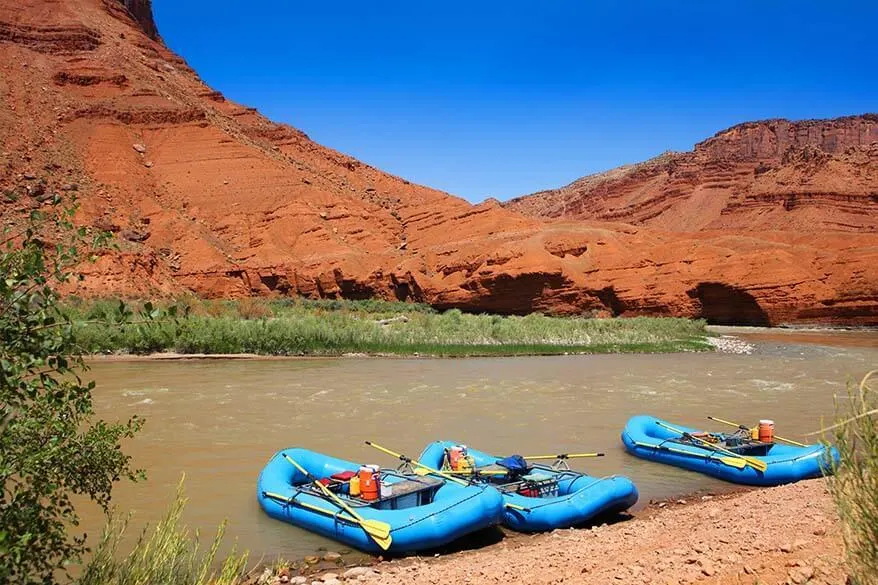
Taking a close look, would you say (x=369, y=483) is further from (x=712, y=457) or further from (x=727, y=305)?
(x=727, y=305)

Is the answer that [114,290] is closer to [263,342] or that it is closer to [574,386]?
[263,342]

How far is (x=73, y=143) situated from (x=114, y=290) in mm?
17496

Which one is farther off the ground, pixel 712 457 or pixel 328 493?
pixel 328 493

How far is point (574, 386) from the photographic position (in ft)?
54.8

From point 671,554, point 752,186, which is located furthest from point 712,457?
point 752,186

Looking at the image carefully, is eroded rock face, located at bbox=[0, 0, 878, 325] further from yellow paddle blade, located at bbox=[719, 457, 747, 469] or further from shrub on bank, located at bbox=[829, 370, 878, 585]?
shrub on bank, located at bbox=[829, 370, 878, 585]

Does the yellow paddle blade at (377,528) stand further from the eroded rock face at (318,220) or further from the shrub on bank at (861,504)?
the eroded rock face at (318,220)

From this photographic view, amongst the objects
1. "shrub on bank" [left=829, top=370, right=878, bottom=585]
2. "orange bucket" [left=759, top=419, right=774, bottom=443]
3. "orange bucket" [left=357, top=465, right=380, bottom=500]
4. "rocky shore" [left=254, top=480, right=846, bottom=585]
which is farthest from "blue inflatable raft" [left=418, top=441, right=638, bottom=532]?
"shrub on bank" [left=829, top=370, right=878, bottom=585]

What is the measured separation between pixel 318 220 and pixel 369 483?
4016 cm

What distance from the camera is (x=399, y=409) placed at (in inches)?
534

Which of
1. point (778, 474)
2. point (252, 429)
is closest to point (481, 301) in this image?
point (252, 429)

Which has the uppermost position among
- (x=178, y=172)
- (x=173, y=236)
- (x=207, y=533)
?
(x=178, y=172)

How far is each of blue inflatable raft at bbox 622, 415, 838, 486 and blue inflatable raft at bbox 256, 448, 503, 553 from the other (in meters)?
3.77

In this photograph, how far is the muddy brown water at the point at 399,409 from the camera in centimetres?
842
